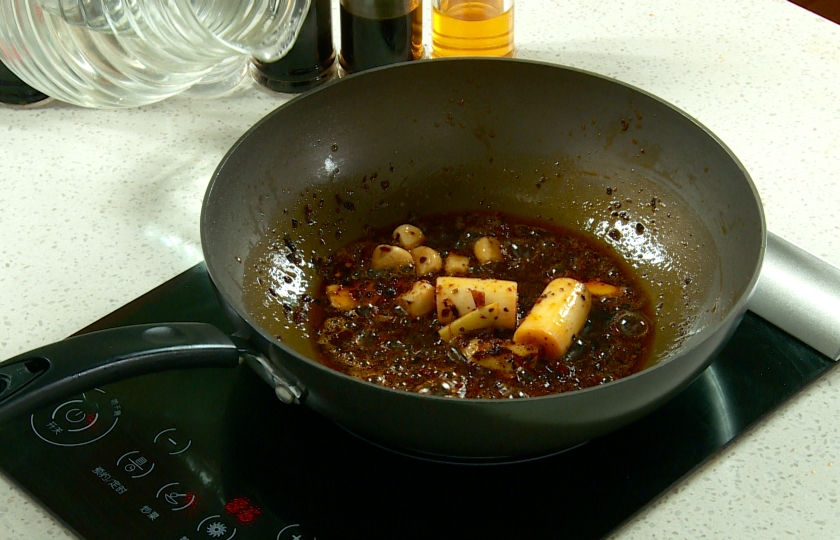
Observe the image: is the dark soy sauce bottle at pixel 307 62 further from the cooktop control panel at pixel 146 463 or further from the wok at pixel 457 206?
the cooktop control panel at pixel 146 463

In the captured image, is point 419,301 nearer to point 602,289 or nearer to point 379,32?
point 602,289

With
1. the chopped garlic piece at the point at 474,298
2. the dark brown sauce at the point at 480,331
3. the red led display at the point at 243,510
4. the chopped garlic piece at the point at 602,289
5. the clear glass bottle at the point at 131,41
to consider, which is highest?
the clear glass bottle at the point at 131,41

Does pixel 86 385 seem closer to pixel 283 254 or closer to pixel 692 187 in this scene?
pixel 283 254

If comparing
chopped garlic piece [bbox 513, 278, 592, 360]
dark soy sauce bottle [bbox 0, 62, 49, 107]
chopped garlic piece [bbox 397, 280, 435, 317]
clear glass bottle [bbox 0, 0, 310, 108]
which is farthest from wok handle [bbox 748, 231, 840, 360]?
dark soy sauce bottle [bbox 0, 62, 49, 107]

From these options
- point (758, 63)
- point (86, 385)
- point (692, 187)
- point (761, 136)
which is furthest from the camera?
point (758, 63)

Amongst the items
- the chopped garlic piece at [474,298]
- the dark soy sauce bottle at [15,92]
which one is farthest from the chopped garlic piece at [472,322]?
the dark soy sauce bottle at [15,92]

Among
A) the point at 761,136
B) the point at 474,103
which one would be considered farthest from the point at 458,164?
the point at 761,136
